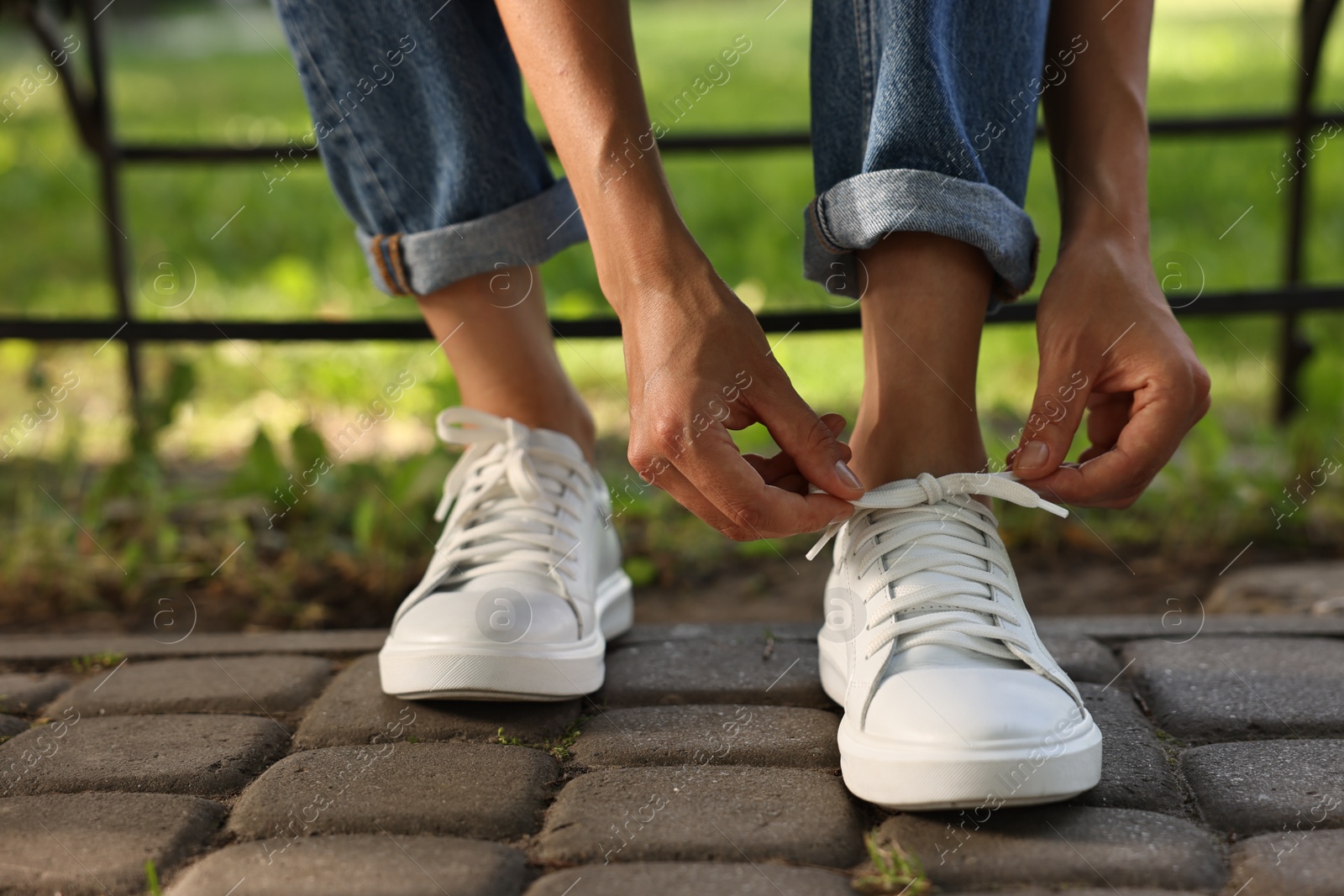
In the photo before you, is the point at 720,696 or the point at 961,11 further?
the point at 720,696

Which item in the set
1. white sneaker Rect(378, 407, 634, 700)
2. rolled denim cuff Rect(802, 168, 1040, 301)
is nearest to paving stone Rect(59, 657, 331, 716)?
white sneaker Rect(378, 407, 634, 700)

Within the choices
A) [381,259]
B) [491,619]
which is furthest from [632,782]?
[381,259]

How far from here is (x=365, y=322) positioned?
64.1 inches

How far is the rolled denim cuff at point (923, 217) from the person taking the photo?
0.93 meters

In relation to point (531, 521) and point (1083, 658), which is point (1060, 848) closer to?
point (1083, 658)

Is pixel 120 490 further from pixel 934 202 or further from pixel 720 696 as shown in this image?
pixel 934 202

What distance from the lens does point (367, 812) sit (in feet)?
2.86

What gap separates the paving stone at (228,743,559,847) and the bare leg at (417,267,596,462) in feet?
1.31

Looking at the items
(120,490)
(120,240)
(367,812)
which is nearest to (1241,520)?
(367,812)

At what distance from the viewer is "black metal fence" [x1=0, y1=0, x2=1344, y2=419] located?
63.0 inches

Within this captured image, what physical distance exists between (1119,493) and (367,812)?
27.3 inches

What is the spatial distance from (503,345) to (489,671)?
0.38 meters

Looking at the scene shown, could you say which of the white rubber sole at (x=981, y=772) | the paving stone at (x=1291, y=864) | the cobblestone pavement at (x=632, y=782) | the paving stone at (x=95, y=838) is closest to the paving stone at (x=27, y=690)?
the cobblestone pavement at (x=632, y=782)

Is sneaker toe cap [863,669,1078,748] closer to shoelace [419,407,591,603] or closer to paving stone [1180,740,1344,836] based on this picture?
paving stone [1180,740,1344,836]
